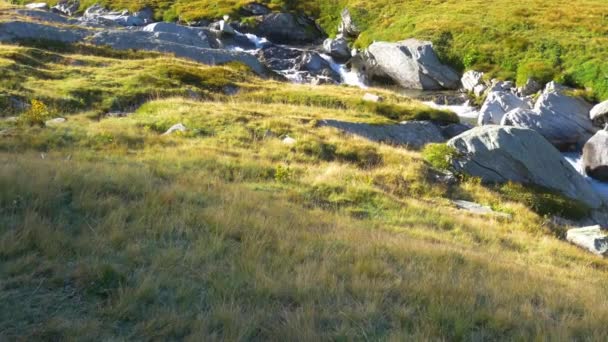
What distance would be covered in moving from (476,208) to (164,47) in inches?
1206

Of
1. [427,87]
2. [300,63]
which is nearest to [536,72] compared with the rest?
[427,87]

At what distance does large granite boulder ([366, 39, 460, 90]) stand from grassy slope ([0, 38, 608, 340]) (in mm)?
29328

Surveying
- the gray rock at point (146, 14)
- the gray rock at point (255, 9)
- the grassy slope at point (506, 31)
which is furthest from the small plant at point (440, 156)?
the gray rock at point (146, 14)

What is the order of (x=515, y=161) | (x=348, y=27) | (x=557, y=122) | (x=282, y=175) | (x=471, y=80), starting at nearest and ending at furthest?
1. (x=282, y=175)
2. (x=515, y=161)
3. (x=557, y=122)
4. (x=471, y=80)
5. (x=348, y=27)

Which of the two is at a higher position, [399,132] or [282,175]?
[282,175]

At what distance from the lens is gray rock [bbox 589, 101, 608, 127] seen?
1356 inches

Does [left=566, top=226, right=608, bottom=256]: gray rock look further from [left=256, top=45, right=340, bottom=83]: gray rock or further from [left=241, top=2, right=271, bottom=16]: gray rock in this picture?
[left=241, top=2, right=271, bottom=16]: gray rock

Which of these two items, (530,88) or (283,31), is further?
(283,31)

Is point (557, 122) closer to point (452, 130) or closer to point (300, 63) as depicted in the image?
point (452, 130)

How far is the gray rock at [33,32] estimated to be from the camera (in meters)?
35.7

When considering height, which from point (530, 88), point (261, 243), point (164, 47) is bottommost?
point (530, 88)

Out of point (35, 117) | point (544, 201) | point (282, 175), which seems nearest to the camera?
point (282, 175)

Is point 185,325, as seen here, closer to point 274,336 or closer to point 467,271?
point 274,336

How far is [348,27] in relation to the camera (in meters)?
61.6
